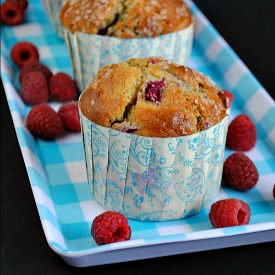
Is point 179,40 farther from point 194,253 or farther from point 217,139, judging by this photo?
point 194,253

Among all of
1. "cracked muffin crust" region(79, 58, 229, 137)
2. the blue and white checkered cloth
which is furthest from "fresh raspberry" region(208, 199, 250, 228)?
"cracked muffin crust" region(79, 58, 229, 137)

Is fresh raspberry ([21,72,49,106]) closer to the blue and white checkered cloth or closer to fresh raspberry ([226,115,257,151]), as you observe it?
the blue and white checkered cloth

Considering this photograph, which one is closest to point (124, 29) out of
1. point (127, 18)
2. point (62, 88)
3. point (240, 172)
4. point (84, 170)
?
point (127, 18)

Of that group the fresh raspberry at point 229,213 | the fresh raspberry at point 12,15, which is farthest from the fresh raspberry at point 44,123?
the fresh raspberry at point 12,15

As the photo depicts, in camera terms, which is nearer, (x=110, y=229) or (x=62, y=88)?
(x=110, y=229)

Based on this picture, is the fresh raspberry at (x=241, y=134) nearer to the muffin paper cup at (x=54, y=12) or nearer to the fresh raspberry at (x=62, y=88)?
the fresh raspberry at (x=62, y=88)

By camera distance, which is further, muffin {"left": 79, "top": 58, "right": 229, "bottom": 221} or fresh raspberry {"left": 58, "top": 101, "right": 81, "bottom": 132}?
fresh raspberry {"left": 58, "top": 101, "right": 81, "bottom": 132}

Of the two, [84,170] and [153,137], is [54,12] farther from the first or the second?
[153,137]
